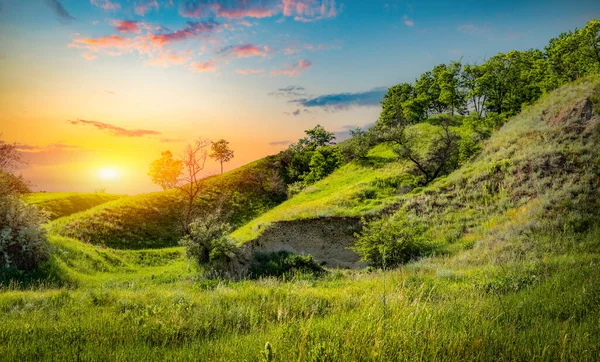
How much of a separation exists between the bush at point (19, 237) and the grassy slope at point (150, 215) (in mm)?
16420

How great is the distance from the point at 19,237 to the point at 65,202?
125ft

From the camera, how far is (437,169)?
1533 inches

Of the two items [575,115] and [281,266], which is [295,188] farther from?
[575,115]

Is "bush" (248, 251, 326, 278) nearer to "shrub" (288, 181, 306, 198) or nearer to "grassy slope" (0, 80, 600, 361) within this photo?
"grassy slope" (0, 80, 600, 361)

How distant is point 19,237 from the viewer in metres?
17.9

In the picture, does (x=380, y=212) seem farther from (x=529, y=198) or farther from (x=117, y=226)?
(x=117, y=226)

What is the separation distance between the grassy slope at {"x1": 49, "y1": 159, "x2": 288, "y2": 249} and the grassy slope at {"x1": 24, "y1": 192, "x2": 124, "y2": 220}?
312 inches

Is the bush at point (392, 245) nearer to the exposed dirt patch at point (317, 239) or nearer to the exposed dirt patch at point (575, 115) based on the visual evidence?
the exposed dirt patch at point (317, 239)

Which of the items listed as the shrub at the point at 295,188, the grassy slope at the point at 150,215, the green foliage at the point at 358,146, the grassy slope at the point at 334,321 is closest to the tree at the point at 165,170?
the grassy slope at the point at 150,215

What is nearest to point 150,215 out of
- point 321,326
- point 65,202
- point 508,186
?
point 65,202

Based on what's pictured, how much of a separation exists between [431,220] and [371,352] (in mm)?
25652

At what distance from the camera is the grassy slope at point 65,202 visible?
4616 centimetres

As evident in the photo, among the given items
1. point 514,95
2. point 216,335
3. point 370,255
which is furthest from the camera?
point 514,95

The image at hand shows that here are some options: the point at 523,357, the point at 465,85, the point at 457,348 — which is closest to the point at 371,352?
the point at 457,348
